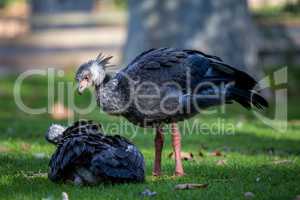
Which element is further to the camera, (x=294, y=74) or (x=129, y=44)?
(x=294, y=74)

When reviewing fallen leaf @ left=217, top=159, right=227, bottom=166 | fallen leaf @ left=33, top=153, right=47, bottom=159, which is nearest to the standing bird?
fallen leaf @ left=217, top=159, right=227, bottom=166

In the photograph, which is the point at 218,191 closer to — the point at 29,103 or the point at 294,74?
the point at 29,103

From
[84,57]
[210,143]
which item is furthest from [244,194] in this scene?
[84,57]

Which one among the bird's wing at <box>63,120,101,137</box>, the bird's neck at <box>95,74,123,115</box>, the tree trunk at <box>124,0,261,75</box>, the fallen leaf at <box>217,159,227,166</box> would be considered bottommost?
the fallen leaf at <box>217,159,227,166</box>

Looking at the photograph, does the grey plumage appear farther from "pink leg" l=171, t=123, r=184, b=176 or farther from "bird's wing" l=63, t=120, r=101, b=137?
"bird's wing" l=63, t=120, r=101, b=137

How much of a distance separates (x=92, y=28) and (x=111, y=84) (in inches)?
846

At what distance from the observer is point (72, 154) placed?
6719 mm

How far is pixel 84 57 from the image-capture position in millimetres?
24281

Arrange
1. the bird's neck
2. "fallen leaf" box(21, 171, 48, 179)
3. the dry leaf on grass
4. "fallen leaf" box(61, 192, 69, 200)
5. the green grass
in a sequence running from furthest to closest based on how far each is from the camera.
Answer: the dry leaf on grass, "fallen leaf" box(21, 171, 48, 179), the bird's neck, the green grass, "fallen leaf" box(61, 192, 69, 200)

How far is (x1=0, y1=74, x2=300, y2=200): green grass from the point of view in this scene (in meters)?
6.45

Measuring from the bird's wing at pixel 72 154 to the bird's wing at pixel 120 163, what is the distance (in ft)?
0.35

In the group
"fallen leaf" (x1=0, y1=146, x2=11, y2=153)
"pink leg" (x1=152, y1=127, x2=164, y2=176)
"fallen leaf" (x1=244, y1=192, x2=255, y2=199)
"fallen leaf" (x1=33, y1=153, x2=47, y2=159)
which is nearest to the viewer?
"fallen leaf" (x1=244, y1=192, x2=255, y2=199)

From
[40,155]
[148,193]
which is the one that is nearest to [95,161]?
[148,193]

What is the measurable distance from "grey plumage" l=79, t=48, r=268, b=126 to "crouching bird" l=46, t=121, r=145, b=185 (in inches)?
15.1
